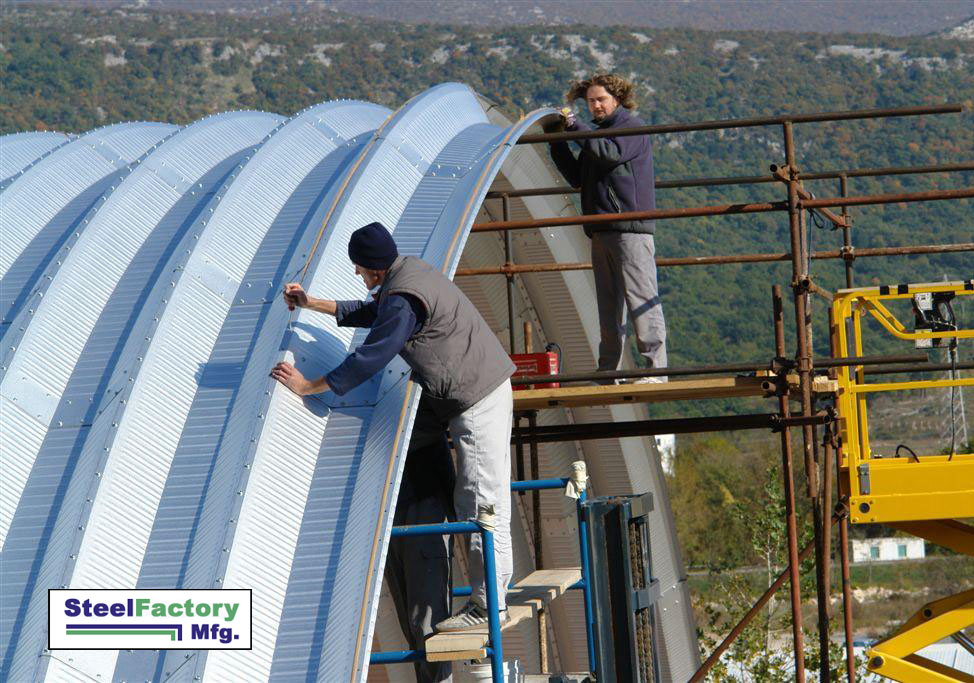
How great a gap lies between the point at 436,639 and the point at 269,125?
8.32m

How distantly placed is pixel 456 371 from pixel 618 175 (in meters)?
3.18

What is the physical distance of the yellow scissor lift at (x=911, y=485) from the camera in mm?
9219

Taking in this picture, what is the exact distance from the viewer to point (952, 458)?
9.23 metres

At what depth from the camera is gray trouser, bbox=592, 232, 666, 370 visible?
10.3 m

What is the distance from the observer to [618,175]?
1041 cm

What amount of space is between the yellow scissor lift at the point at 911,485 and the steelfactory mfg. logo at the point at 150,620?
167 inches

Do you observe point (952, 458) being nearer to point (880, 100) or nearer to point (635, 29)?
point (880, 100)

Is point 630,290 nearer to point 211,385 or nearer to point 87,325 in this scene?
point 211,385

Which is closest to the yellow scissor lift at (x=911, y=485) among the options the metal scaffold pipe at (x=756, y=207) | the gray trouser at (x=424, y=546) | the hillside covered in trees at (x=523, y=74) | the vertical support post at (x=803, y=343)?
the vertical support post at (x=803, y=343)

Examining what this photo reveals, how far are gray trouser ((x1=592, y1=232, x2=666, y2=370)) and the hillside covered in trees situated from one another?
235ft

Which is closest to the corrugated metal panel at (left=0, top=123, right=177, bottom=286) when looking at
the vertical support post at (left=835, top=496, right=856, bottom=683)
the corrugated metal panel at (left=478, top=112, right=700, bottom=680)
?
the corrugated metal panel at (left=478, top=112, right=700, bottom=680)

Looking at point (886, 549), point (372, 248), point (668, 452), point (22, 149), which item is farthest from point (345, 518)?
point (886, 549)

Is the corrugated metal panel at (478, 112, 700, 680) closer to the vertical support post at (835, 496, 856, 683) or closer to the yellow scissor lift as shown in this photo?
the vertical support post at (835, 496, 856, 683)

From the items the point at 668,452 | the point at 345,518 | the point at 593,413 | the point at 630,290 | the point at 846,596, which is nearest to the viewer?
the point at 345,518
